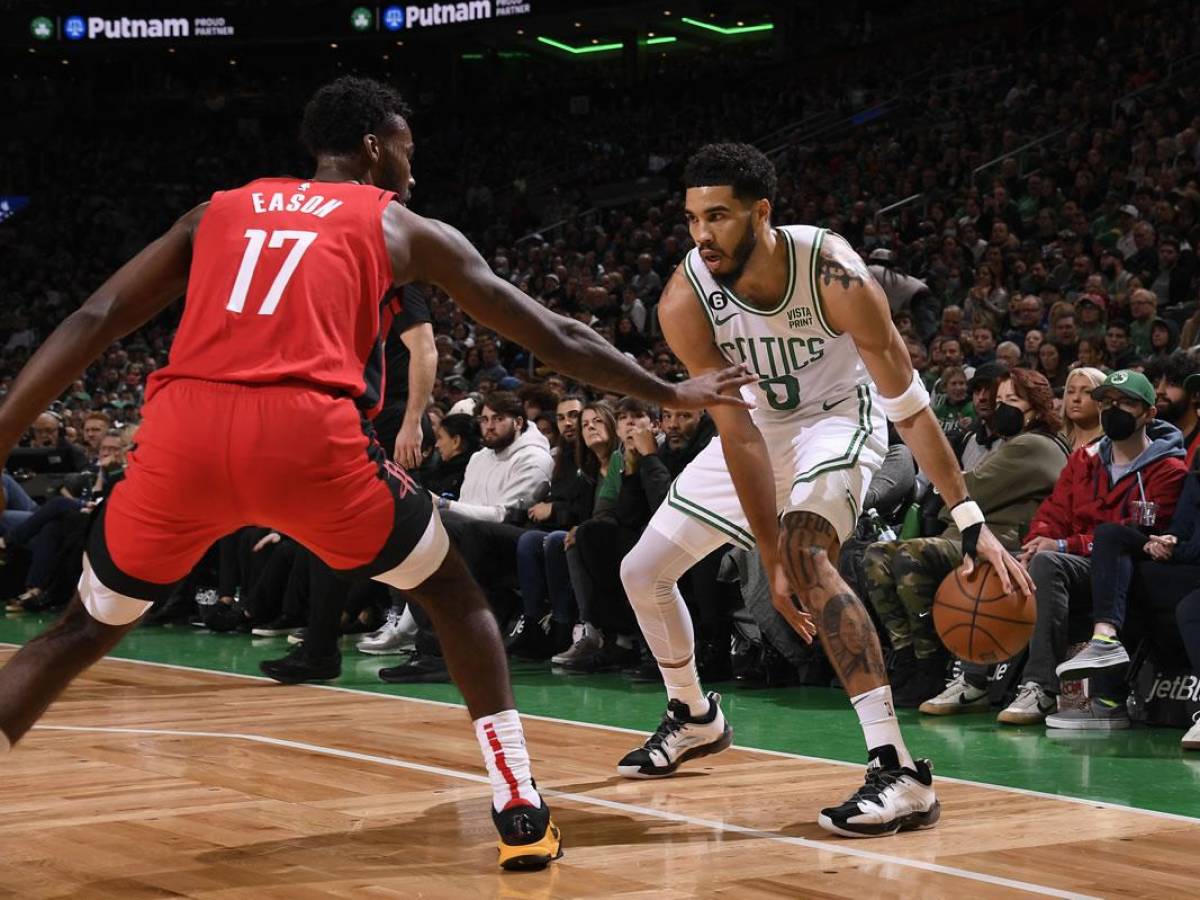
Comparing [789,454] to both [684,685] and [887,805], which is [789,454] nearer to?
[684,685]

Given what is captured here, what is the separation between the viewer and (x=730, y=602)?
724 centimetres

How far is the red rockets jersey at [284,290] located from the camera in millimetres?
3250

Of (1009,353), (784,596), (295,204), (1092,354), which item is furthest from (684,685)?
(1092,354)

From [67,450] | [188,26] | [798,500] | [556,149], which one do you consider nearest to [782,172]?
[556,149]

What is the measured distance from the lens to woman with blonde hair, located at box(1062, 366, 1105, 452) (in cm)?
650

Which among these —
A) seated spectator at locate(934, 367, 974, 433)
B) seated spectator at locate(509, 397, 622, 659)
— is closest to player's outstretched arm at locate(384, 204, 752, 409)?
seated spectator at locate(509, 397, 622, 659)

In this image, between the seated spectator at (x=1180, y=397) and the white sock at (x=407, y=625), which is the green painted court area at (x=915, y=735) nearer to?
the white sock at (x=407, y=625)

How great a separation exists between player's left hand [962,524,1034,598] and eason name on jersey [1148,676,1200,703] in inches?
83.3

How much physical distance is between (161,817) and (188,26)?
27.6m

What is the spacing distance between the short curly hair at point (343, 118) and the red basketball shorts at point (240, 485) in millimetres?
686

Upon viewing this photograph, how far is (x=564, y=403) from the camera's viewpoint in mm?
8203

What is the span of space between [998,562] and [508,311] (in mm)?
1538

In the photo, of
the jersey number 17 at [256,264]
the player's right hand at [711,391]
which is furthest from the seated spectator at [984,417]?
the jersey number 17 at [256,264]

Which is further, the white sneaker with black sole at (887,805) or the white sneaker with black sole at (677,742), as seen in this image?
the white sneaker with black sole at (677,742)
